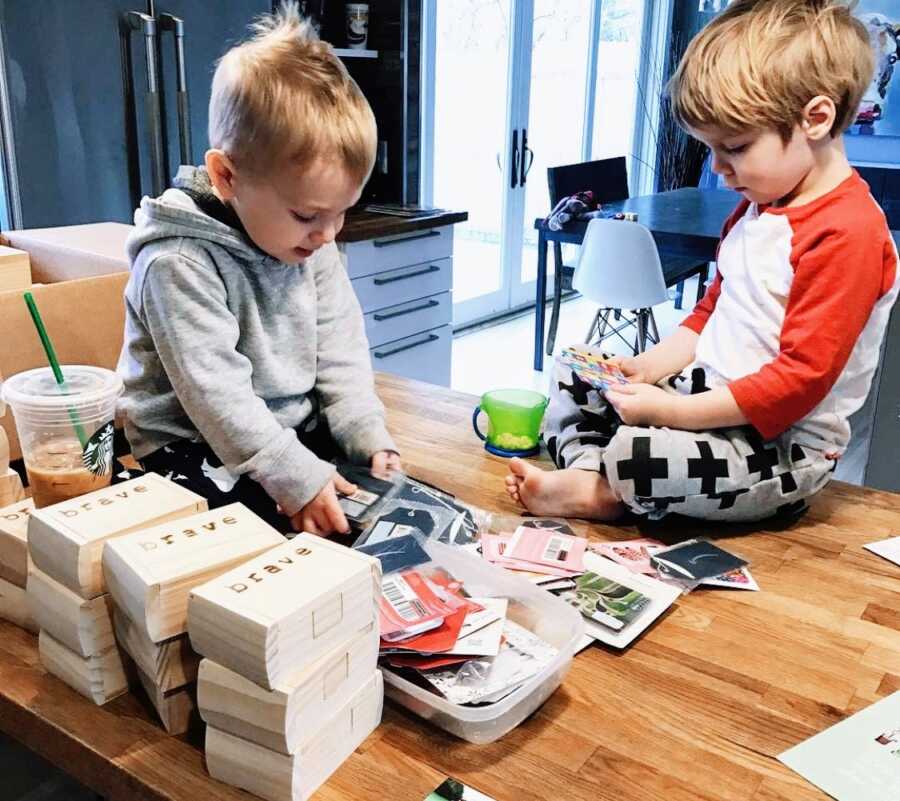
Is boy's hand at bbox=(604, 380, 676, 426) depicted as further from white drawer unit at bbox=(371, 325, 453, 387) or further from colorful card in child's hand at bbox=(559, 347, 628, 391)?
white drawer unit at bbox=(371, 325, 453, 387)

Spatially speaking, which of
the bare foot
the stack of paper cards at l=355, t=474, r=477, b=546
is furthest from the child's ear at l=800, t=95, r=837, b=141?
the stack of paper cards at l=355, t=474, r=477, b=546

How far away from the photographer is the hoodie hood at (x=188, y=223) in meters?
1.25

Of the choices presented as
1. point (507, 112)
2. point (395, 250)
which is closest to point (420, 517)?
point (395, 250)

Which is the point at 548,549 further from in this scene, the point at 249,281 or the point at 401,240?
the point at 401,240

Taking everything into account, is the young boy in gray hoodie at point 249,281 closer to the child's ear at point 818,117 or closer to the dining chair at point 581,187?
the child's ear at point 818,117

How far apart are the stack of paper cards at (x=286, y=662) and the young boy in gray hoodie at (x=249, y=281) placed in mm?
417

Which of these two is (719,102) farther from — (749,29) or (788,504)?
(788,504)

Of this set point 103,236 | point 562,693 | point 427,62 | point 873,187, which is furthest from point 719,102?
point 873,187

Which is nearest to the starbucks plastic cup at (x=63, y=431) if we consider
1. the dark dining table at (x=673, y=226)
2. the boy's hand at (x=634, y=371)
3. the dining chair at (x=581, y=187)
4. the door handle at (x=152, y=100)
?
the boy's hand at (x=634, y=371)

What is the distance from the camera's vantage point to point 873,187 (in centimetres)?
489

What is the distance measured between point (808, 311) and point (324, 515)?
729 mm

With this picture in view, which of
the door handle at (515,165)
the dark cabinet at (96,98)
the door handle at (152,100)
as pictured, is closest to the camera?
the dark cabinet at (96,98)

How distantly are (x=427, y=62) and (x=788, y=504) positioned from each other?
326cm

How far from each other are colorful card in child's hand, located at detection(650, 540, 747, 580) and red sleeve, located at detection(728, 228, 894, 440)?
0.20 meters
